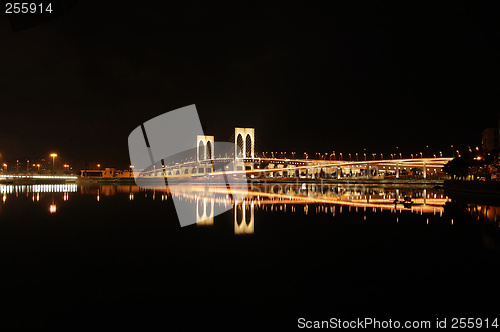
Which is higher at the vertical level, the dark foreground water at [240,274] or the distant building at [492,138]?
the distant building at [492,138]

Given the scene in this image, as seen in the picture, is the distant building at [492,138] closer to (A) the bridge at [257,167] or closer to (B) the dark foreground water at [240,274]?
(A) the bridge at [257,167]

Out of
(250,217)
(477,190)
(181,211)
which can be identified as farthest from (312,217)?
(477,190)

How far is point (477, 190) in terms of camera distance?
17.1 metres

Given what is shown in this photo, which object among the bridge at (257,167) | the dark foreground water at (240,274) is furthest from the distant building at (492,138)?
the dark foreground water at (240,274)

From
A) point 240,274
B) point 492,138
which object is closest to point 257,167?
point 492,138

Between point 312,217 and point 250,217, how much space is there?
1.34 meters

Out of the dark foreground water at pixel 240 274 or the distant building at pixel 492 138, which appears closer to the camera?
the dark foreground water at pixel 240 274

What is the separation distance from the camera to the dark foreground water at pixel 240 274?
3236 millimetres

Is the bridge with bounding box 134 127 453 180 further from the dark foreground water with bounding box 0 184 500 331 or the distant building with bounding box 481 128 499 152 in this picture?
the dark foreground water with bounding box 0 184 500 331

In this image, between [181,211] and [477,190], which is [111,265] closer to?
[181,211]

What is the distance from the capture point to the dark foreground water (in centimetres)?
324

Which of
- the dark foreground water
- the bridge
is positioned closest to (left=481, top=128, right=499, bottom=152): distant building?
the bridge

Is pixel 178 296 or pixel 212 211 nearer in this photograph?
pixel 178 296

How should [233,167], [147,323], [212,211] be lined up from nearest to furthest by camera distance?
[147,323] → [212,211] → [233,167]
